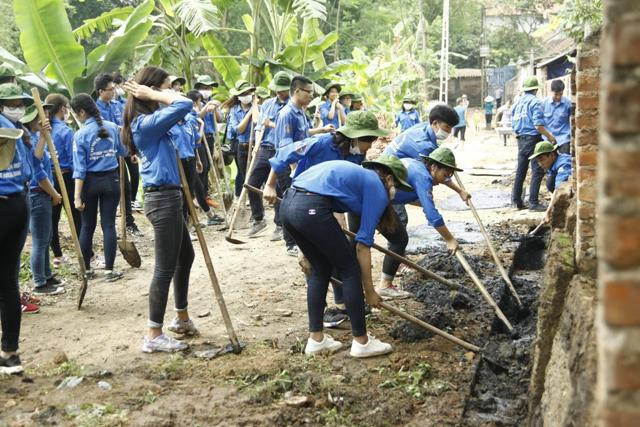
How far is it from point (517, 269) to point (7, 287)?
544 centimetres

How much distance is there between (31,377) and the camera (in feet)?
15.5

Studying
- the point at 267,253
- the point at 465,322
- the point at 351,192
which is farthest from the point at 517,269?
the point at 351,192

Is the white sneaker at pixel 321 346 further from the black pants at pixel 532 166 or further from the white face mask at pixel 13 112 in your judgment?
the black pants at pixel 532 166

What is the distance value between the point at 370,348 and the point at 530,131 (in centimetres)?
673

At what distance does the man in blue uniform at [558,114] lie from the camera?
10.1 metres

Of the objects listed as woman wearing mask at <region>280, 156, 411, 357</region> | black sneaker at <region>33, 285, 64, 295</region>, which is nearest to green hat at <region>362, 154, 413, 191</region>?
woman wearing mask at <region>280, 156, 411, 357</region>

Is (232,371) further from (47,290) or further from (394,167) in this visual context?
(47,290)

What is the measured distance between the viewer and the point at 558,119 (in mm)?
10141

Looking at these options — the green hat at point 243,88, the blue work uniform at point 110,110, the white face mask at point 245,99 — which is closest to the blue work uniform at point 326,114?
the green hat at point 243,88

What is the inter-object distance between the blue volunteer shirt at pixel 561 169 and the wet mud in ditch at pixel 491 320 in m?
0.86

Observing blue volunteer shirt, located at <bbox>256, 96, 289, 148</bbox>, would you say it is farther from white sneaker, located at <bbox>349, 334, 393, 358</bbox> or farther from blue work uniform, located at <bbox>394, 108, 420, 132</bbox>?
blue work uniform, located at <bbox>394, 108, 420, 132</bbox>

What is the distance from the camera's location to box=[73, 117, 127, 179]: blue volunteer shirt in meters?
6.87

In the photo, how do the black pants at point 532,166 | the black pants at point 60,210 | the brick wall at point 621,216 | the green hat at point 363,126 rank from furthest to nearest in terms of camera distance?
1. the black pants at point 532,166
2. the black pants at point 60,210
3. the green hat at point 363,126
4. the brick wall at point 621,216

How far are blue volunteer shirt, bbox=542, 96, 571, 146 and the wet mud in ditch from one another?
2.19 meters
